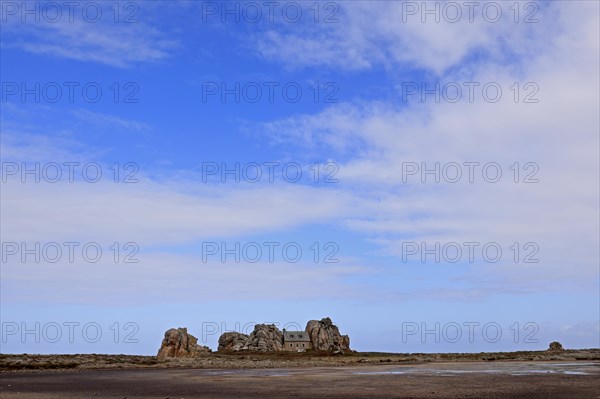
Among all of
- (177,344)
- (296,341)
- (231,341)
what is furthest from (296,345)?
(177,344)

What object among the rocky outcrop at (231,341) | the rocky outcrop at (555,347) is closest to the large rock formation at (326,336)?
the rocky outcrop at (231,341)

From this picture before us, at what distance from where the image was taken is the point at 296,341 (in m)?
142

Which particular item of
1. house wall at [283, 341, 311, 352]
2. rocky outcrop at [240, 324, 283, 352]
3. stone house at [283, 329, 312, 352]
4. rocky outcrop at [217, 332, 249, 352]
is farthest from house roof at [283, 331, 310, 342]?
rocky outcrop at [217, 332, 249, 352]

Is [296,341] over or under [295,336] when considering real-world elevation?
under

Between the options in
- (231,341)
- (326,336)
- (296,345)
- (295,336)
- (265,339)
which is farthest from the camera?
(295,336)

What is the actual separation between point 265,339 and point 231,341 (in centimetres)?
800

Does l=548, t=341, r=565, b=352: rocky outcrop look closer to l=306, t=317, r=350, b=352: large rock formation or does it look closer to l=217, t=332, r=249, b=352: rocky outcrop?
l=306, t=317, r=350, b=352: large rock formation

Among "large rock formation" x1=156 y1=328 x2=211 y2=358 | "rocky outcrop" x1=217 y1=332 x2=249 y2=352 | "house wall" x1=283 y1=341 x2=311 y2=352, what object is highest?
"large rock formation" x1=156 y1=328 x2=211 y2=358

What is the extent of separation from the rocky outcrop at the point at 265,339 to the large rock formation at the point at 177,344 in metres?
29.2

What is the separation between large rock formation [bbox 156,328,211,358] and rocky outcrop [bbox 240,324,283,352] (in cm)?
2917

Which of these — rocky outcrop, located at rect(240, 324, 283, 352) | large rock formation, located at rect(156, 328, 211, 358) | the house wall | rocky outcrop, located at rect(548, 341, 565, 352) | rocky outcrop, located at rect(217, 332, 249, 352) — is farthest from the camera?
the house wall

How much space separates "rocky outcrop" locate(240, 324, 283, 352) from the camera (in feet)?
430

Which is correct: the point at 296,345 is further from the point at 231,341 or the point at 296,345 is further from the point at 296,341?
the point at 231,341

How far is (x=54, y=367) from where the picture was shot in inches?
2307
